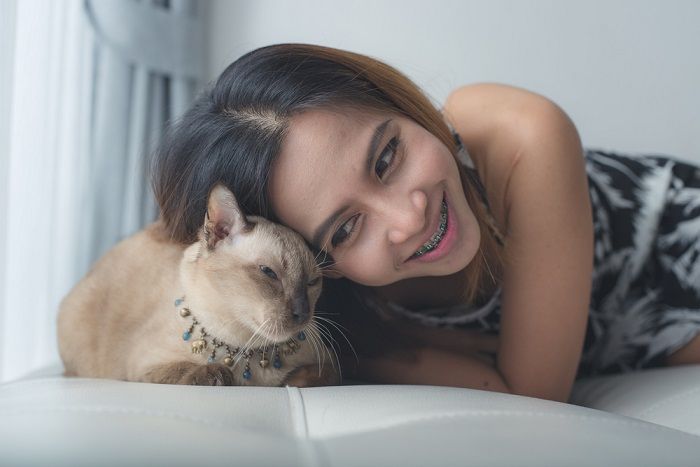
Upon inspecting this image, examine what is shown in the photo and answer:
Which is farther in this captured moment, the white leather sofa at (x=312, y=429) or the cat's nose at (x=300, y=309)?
the cat's nose at (x=300, y=309)

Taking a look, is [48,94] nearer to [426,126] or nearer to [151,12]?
[151,12]

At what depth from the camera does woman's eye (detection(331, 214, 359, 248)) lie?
1030mm

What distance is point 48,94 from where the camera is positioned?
1.57m

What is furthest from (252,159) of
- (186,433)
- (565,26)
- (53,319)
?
(565,26)

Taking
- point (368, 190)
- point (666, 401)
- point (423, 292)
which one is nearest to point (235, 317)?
point (368, 190)

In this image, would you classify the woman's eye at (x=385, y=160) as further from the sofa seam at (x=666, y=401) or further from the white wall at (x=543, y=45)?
the white wall at (x=543, y=45)

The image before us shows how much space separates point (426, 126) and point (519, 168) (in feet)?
0.72

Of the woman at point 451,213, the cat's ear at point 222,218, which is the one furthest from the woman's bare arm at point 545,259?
the cat's ear at point 222,218

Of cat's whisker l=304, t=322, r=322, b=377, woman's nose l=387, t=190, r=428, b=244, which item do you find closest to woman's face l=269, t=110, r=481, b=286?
woman's nose l=387, t=190, r=428, b=244

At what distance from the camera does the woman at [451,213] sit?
1016 millimetres

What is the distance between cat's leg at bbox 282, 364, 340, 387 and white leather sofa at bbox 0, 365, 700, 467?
4.0 inches

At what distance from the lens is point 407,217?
0.99 metres

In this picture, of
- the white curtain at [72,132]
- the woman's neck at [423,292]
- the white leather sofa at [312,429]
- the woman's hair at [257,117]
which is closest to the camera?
the white leather sofa at [312,429]

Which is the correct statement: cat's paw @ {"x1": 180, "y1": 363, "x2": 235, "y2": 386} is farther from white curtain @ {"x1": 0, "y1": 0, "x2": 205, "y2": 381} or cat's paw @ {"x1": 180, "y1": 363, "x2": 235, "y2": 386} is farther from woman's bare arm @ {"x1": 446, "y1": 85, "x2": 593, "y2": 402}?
white curtain @ {"x1": 0, "y1": 0, "x2": 205, "y2": 381}
